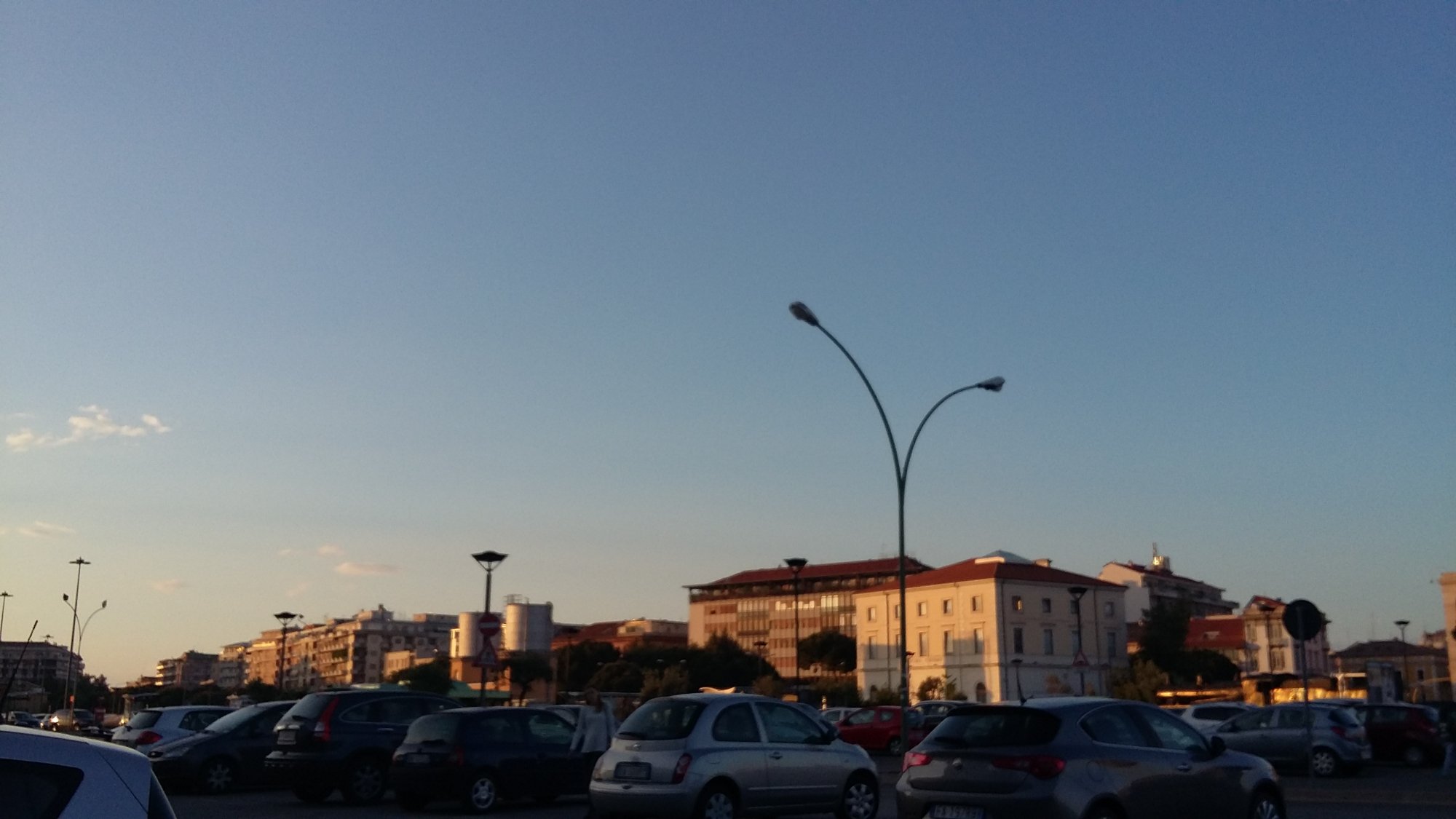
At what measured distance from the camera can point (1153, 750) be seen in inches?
451

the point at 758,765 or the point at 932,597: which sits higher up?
the point at 932,597

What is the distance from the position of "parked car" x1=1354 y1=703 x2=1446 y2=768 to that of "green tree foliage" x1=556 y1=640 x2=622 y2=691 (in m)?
112

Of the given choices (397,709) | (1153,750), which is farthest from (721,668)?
(1153,750)

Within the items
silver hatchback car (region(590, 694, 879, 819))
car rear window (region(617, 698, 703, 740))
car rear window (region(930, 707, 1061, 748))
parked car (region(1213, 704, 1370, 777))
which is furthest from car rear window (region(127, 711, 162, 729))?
parked car (region(1213, 704, 1370, 777))

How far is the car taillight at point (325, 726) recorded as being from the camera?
2000 cm

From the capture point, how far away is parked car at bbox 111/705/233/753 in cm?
2400

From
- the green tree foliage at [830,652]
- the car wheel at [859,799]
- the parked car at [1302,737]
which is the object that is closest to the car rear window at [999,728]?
the car wheel at [859,799]

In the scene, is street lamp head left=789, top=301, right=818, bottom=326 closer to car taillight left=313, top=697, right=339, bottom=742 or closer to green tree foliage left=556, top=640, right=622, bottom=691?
car taillight left=313, top=697, right=339, bottom=742

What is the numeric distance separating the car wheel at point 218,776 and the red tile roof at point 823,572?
420 ft

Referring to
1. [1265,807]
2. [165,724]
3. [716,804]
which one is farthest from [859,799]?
[165,724]

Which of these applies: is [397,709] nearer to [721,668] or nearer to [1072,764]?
[1072,764]

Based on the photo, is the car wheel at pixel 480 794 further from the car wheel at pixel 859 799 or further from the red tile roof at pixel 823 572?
the red tile roof at pixel 823 572

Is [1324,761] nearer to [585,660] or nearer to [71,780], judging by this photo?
[71,780]

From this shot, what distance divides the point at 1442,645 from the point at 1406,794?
7335 inches
